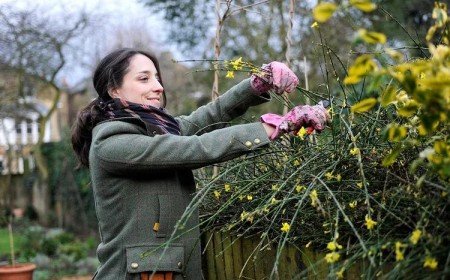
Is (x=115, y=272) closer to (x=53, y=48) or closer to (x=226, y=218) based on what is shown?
(x=226, y=218)

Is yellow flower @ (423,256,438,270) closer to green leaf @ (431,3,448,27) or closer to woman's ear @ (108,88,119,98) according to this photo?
green leaf @ (431,3,448,27)

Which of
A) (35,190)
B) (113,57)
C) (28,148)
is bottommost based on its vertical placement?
(35,190)

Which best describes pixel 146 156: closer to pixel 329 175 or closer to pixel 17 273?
pixel 329 175

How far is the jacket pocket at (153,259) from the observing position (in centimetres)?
201

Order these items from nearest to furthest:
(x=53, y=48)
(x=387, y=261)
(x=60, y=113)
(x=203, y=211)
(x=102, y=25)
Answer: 1. (x=387, y=261)
2. (x=203, y=211)
3. (x=53, y=48)
4. (x=102, y=25)
5. (x=60, y=113)

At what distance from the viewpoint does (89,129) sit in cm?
228

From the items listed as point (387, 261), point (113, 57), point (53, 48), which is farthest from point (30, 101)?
point (387, 261)

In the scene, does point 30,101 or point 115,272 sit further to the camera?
point 30,101

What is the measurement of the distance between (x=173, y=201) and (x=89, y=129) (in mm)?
424

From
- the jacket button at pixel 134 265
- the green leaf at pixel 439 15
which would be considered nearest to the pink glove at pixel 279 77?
the jacket button at pixel 134 265

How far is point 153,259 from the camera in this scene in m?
2.02

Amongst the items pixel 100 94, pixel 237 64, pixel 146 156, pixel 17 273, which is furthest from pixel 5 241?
pixel 237 64

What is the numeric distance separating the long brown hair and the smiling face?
2cm

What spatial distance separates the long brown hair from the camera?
224cm
